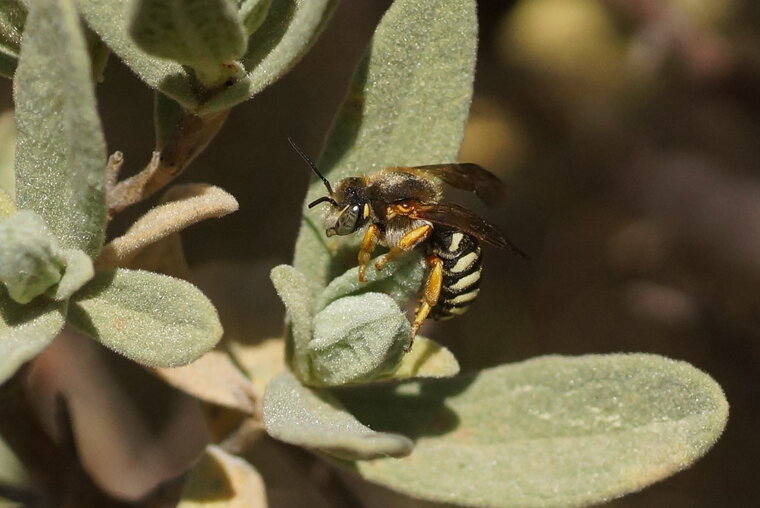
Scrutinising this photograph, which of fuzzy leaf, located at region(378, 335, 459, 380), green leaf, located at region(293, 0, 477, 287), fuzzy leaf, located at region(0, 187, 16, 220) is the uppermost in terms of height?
green leaf, located at region(293, 0, 477, 287)

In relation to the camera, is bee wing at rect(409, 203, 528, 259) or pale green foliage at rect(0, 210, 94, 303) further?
bee wing at rect(409, 203, 528, 259)

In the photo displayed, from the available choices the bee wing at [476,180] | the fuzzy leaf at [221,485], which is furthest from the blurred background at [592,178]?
the fuzzy leaf at [221,485]

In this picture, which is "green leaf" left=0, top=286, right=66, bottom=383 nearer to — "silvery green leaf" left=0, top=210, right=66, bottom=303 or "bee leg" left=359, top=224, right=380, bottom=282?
"silvery green leaf" left=0, top=210, right=66, bottom=303

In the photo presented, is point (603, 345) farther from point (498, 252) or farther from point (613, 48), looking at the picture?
point (613, 48)

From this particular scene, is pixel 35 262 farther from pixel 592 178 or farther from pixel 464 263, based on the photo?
pixel 592 178

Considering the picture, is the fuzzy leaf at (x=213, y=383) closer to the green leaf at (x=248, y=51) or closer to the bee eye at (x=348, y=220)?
the bee eye at (x=348, y=220)

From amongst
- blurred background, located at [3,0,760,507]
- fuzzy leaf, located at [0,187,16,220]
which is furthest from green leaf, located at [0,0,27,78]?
blurred background, located at [3,0,760,507]

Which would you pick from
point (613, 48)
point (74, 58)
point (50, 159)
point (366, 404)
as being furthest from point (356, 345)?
point (613, 48)

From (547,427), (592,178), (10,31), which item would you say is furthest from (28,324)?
(592,178)
